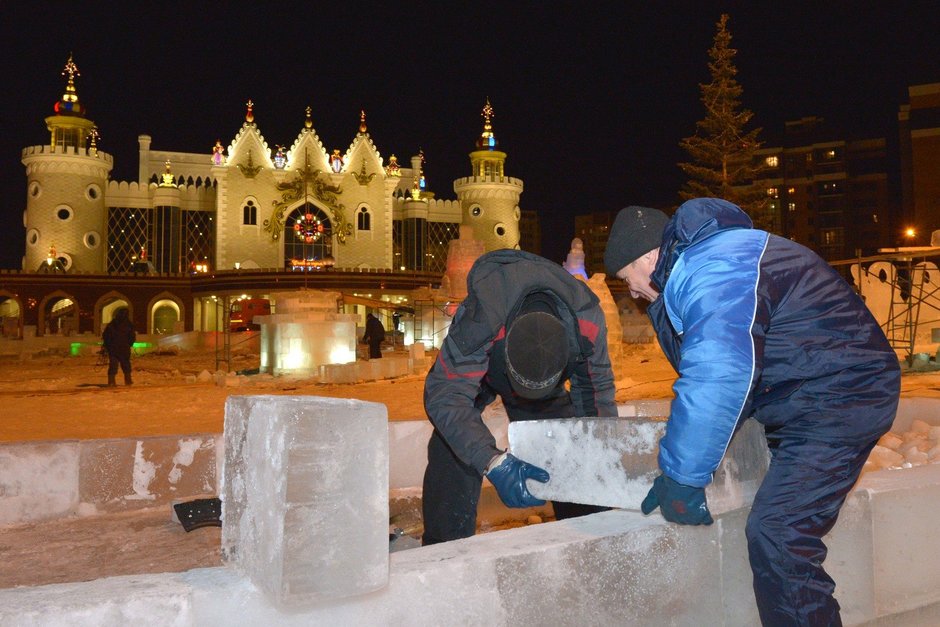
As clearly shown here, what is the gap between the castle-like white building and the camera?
46.9 meters

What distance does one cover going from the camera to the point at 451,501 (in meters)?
3.36

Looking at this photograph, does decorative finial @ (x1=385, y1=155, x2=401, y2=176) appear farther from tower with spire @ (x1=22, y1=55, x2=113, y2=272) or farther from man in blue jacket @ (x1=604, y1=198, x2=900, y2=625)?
man in blue jacket @ (x1=604, y1=198, x2=900, y2=625)

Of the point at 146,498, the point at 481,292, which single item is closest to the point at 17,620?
the point at 481,292

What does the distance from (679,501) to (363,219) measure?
51.4 metres

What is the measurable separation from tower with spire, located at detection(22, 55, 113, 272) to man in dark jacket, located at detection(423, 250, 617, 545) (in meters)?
49.5

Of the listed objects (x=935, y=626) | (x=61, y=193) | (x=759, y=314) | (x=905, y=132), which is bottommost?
(x=935, y=626)

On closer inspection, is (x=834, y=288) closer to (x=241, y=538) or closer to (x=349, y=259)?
(x=241, y=538)

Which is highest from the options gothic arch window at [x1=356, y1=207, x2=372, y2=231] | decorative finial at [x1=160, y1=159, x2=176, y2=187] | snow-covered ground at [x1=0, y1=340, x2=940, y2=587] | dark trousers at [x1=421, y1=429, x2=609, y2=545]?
decorative finial at [x1=160, y1=159, x2=176, y2=187]

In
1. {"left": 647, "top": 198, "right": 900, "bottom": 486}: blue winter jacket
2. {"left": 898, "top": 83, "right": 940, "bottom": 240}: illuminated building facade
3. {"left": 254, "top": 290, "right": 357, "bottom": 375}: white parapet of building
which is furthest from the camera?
{"left": 898, "top": 83, "right": 940, "bottom": 240}: illuminated building facade

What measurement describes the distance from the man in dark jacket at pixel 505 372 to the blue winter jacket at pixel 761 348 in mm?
743

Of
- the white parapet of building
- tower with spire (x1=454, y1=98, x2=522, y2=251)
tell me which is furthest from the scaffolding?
tower with spire (x1=454, y1=98, x2=522, y2=251)

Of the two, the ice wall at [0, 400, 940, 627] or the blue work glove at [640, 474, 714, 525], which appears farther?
the blue work glove at [640, 474, 714, 525]

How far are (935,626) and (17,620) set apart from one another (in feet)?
9.97

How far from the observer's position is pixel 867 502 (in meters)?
2.67
